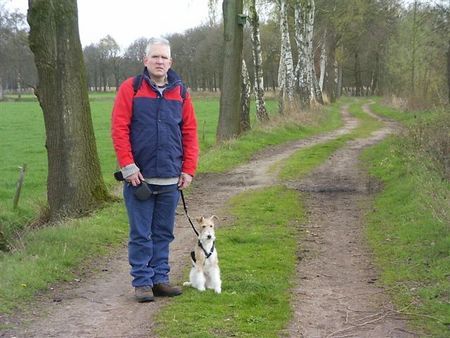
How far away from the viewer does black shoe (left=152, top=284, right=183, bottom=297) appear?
6.27 m

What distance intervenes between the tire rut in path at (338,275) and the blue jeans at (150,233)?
1527mm

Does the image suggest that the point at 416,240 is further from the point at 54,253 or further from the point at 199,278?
the point at 54,253

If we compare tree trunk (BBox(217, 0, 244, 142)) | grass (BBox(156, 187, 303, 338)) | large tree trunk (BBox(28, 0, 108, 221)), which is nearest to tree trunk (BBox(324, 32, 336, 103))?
tree trunk (BBox(217, 0, 244, 142))

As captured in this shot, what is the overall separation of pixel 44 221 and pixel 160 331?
253 inches

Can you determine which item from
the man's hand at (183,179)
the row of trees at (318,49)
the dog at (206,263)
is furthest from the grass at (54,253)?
the row of trees at (318,49)

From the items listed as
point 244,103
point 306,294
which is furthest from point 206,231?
point 244,103

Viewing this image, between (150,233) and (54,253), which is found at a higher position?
(150,233)

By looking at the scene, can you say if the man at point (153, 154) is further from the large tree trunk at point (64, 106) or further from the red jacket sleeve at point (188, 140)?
the large tree trunk at point (64, 106)

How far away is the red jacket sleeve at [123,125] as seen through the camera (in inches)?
229

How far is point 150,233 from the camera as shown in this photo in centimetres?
623

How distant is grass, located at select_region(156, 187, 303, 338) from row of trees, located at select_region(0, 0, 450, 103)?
20.8ft

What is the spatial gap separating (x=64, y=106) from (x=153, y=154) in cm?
508

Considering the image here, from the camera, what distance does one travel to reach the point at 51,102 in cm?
1049

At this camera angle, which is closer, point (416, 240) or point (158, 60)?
point (158, 60)
